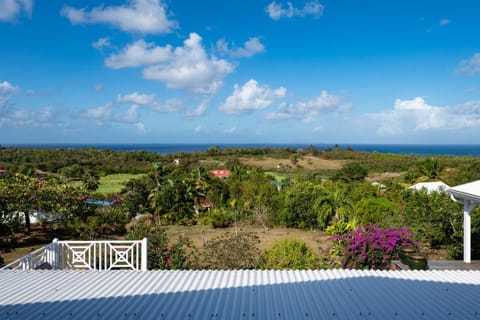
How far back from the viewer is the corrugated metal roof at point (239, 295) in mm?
4000

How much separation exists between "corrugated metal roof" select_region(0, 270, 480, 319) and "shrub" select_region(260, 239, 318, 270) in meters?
2.82

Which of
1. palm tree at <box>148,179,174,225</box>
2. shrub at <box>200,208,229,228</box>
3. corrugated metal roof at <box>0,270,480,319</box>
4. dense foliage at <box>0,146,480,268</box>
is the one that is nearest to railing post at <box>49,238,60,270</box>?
corrugated metal roof at <box>0,270,480,319</box>

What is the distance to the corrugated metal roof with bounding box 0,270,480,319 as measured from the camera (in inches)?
157

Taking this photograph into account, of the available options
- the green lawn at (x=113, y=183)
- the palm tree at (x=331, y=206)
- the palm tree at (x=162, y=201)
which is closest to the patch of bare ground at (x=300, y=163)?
the green lawn at (x=113, y=183)

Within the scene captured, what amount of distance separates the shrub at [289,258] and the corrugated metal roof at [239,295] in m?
2.82

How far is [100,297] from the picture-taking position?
4.52m

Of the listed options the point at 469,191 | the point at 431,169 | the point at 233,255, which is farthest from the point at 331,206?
the point at 431,169

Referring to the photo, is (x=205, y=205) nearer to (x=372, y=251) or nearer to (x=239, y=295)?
(x=372, y=251)

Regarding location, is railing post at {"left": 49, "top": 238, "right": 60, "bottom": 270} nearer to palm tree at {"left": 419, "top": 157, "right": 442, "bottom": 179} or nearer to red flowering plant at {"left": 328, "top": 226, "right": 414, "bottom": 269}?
red flowering plant at {"left": 328, "top": 226, "right": 414, "bottom": 269}

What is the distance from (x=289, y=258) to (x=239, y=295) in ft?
14.0

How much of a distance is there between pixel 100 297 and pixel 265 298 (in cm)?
206

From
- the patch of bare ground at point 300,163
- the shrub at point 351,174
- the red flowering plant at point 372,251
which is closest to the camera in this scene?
the red flowering plant at point 372,251

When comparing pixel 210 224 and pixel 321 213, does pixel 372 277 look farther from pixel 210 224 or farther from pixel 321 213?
pixel 210 224

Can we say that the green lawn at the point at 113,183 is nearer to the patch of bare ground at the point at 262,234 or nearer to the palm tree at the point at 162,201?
the palm tree at the point at 162,201
